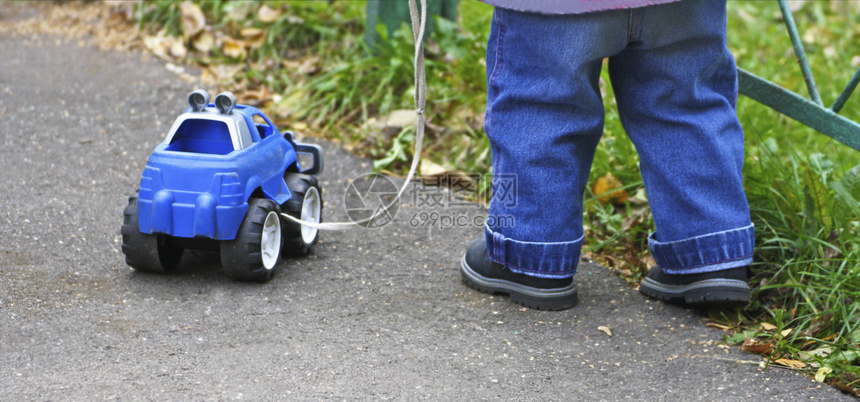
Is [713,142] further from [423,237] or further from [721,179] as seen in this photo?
[423,237]

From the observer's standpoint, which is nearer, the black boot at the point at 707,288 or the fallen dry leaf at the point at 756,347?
the fallen dry leaf at the point at 756,347

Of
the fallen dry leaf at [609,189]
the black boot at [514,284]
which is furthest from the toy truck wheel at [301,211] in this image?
the fallen dry leaf at [609,189]

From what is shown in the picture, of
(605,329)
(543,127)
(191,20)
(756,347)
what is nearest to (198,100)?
(543,127)

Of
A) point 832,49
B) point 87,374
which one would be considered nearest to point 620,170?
point 87,374

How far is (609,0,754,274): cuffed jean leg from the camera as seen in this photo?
2057mm

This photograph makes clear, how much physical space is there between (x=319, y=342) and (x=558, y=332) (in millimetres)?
Result: 658

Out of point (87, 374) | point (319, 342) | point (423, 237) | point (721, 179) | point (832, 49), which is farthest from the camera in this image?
point (832, 49)

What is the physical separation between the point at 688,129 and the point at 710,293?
0.48m

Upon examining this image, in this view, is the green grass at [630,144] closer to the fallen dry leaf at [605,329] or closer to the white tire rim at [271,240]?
the fallen dry leaf at [605,329]

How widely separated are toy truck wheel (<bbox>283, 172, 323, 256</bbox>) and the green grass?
0.73 m

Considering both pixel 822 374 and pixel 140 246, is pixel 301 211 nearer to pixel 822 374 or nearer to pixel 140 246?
pixel 140 246

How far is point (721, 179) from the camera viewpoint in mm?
2211

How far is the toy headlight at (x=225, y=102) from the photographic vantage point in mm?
2252

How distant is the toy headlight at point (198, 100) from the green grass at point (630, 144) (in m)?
1.10
